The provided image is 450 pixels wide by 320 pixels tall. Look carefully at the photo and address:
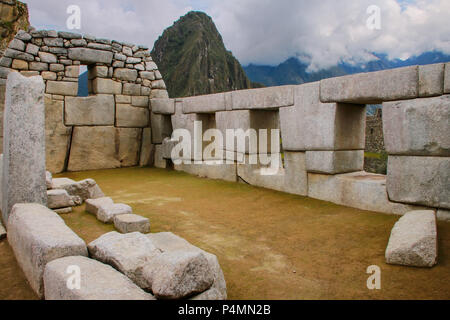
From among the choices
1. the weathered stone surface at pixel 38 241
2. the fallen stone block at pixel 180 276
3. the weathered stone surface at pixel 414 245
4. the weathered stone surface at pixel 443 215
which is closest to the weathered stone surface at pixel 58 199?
the weathered stone surface at pixel 38 241

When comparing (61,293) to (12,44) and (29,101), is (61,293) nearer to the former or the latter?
(29,101)

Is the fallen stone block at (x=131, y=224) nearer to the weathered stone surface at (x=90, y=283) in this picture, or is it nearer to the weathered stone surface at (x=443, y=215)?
the weathered stone surface at (x=90, y=283)

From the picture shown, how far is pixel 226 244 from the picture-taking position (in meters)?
3.38

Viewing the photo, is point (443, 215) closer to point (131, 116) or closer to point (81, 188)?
point (81, 188)

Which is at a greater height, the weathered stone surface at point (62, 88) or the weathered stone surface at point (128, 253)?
the weathered stone surface at point (62, 88)

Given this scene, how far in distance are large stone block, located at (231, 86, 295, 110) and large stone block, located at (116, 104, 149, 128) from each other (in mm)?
3794

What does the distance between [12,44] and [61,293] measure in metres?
7.43

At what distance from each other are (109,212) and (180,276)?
2291 mm

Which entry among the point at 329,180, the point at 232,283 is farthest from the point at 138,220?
the point at 329,180

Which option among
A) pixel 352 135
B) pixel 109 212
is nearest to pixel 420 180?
pixel 352 135

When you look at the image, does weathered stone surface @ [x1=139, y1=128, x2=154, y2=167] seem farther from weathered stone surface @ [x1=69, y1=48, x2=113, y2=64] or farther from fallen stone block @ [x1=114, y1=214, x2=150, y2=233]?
fallen stone block @ [x1=114, y1=214, x2=150, y2=233]

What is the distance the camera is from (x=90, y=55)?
8.29 metres

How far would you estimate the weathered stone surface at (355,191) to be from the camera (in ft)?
13.4

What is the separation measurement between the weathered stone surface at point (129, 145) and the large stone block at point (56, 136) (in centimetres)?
130
